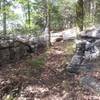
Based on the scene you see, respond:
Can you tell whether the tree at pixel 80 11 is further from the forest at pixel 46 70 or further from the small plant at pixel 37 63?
the small plant at pixel 37 63

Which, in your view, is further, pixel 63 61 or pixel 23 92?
pixel 63 61

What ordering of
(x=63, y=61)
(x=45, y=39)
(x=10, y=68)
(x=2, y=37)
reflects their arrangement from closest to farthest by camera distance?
(x=10, y=68) < (x=63, y=61) < (x=2, y=37) < (x=45, y=39)

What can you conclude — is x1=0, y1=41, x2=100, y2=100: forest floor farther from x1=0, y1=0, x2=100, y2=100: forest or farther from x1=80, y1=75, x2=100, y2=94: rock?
x1=80, y1=75, x2=100, y2=94: rock

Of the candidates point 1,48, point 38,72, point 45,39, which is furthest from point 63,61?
point 45,39

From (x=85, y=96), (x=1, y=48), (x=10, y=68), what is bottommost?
(x=85, y=96)

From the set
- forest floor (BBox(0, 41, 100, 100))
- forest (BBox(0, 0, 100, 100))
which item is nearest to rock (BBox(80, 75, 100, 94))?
forest (BBox(0, 0, 100, 100))

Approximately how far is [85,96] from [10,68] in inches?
186

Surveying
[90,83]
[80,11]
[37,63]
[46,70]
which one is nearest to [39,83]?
[46,70]

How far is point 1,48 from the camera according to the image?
495 inches

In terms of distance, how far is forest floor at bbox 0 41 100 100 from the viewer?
320 inches

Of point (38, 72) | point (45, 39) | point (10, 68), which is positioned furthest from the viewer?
point (45, 39)

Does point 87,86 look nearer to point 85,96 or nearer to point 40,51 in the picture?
point 85,96

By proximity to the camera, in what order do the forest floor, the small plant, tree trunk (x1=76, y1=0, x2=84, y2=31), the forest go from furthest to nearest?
tree trunk (x1=76, y1=0, x2=84, y2=31), the small plant, the forest, the forest floor

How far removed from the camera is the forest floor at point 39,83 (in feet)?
26.7
